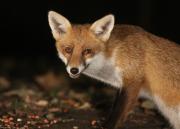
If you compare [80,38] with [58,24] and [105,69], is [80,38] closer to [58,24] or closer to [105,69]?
[58,24]

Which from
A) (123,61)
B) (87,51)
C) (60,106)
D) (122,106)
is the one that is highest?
(87,51)

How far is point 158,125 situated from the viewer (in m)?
8.03

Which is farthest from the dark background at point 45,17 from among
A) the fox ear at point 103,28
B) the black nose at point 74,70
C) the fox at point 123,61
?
the black nose at point 74,70

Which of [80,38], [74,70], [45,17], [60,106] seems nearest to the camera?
[74,70]

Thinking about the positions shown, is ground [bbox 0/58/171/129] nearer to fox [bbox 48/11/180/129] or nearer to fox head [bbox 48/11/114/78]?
fox [bbox 48/11/180/129]

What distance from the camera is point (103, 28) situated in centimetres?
743

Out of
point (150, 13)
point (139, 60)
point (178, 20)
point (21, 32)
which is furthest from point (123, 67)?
point (21, 32)

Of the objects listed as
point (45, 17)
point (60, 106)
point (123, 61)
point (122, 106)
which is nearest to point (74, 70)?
point (123, 61)

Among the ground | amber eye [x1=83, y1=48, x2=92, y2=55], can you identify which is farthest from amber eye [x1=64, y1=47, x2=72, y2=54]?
the ground

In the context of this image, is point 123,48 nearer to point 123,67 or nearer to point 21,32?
point 123,67

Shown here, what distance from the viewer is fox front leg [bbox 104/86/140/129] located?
7164mm

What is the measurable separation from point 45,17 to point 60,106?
7.47 m

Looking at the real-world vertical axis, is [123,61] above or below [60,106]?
above

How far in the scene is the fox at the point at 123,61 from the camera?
7.20 metres
